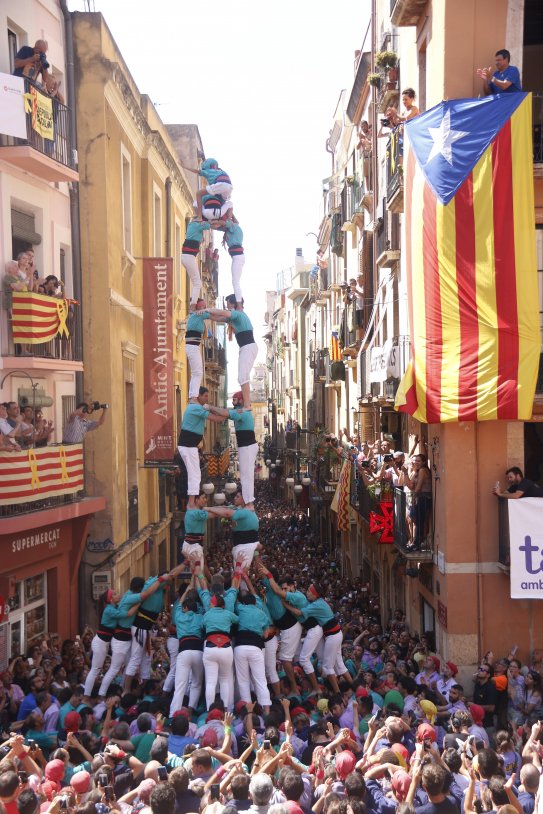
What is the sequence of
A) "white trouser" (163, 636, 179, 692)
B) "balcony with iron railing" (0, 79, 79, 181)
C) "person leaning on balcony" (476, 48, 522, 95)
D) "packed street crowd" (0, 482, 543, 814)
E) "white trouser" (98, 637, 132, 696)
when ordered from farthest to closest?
1. "balcony with iron railing" (0, 79, 79, 181)
2. "person leaning on balcony" (476, 48, 522, 95)
3. "white trouser" (98, 637, 132, 696)
4. "white trouser" (163, 636, 179, 692)
5. "packed street crowd" (0, 482, 543, 814)

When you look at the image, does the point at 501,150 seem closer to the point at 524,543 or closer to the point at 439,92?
the point at 439,92

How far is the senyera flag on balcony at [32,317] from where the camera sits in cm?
1580

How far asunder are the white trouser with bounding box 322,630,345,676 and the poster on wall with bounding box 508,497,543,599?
2.60 metres

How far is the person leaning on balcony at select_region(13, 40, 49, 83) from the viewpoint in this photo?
634 inches

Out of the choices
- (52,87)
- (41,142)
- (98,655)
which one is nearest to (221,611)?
(98,655)

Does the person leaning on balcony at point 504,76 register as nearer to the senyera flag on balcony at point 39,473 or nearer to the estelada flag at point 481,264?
the estelada flag at point 481,264

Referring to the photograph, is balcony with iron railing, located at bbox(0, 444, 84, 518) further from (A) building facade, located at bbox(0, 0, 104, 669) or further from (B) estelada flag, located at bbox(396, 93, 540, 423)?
(B) estelada flag, located at bbox(396, 93, 540, 423)

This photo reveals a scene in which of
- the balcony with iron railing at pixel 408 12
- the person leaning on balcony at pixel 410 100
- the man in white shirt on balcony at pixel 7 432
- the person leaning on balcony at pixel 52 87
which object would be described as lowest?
the man in white shirt on balcony at pixel 7 432

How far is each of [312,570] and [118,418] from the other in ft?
30.9

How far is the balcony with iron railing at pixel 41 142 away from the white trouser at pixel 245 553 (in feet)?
23.0

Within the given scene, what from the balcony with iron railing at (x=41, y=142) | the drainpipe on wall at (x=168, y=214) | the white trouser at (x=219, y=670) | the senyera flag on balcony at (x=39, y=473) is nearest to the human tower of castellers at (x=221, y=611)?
the white trouser at (x=219, y=670)

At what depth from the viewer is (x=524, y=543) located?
13969 mm

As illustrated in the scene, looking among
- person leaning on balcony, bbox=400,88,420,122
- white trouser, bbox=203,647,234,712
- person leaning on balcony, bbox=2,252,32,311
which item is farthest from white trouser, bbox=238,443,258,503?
person leaning on balcony, bbox=400,88,420,122

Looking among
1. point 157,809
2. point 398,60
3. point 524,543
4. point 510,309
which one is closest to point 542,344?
point 510,309
